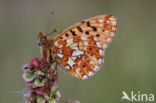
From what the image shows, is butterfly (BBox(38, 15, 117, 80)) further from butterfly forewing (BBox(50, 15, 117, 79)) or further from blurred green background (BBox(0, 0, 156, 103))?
blurred green background (BBox(0, 0, 156, 103))

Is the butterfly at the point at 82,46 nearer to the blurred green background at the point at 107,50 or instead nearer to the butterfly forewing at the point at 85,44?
the butterfly forewing at the point at 85,44

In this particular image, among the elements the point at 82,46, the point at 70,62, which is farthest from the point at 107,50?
the point at 70,62

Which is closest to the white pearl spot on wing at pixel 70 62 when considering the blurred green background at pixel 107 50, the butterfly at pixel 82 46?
the butterfly at pixel 82 46

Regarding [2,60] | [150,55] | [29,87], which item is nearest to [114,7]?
[150,55]

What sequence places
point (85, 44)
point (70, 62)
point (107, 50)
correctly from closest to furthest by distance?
point (70, 62)
point (85, 44)
point (107, 50)

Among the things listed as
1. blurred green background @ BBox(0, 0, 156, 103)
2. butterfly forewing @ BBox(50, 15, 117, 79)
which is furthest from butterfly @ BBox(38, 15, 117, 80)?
blurred green background @ BBox(0, 0, 156, 103)

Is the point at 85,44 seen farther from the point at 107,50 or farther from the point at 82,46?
the point at 107,50
